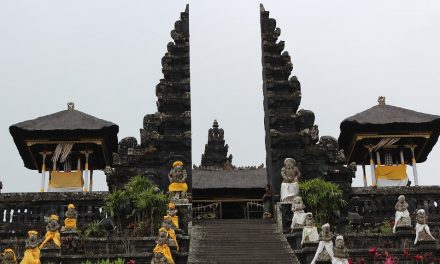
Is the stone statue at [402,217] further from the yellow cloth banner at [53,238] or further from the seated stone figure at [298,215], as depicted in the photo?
the yellow cloth banner at [53,238]

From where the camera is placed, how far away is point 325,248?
63.3ft

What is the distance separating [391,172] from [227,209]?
7.12 meters

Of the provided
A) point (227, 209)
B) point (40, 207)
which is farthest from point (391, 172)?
point (40, 207)

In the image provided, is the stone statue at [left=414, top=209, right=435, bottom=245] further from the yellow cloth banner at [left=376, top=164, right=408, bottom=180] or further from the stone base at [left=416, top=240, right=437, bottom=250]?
the yellow cloth banner at [left=376, top=164, right=408, bottom=180]

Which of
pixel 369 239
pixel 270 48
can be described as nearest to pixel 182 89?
pixel 270 48

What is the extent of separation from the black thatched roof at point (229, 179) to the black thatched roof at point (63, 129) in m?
4.37

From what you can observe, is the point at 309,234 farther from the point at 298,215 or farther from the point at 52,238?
the point at 52,238

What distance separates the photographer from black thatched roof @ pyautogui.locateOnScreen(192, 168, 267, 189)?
34.9 meters

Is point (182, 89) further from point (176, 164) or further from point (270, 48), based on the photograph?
point (176, 164)

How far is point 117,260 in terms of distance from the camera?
19.8m

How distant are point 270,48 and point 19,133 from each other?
1064cm

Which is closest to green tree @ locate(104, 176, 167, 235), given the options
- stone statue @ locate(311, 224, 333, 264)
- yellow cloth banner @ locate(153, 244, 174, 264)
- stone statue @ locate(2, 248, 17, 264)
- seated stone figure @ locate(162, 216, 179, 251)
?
seated stone figure @ locate(162, 216, 179, 251)

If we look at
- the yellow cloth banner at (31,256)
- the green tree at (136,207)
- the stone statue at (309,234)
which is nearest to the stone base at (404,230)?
the stone statue at (309,234)

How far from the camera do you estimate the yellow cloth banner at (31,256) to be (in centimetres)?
1912
